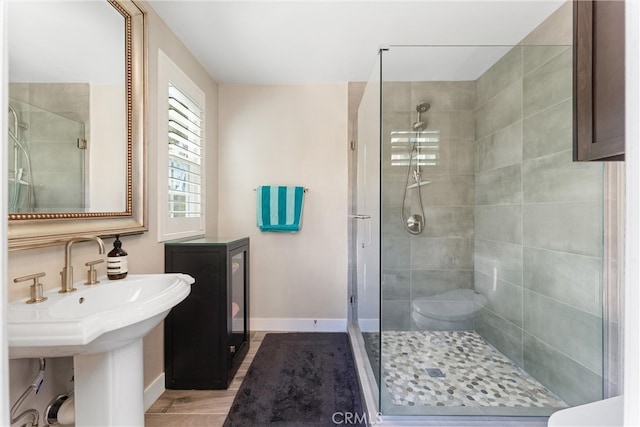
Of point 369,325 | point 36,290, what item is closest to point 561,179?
point 369,325

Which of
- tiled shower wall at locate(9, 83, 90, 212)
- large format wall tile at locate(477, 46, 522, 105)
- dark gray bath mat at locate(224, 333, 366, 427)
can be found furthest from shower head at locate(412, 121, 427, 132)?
tiled shower wall at locate(9, 83, 90, 212)

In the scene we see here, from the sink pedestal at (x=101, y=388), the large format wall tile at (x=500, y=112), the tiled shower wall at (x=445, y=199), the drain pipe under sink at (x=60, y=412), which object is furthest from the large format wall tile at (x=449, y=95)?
the drain pipe under sink at (x=60, y=412)

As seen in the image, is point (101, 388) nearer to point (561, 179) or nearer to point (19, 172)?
point (19, 172)

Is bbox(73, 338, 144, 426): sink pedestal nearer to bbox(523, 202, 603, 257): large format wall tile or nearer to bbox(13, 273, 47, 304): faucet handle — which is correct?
bbox(13, 273, 47, 304): faucet handle

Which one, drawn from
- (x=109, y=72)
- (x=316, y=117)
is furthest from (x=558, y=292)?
(x=109, y=72)

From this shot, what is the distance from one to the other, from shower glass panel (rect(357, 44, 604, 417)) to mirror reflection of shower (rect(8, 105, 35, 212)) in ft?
5.26

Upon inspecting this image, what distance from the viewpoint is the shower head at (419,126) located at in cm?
211

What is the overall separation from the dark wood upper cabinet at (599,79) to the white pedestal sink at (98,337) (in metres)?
1.35

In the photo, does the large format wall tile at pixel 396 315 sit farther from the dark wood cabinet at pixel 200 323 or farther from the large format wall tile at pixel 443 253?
the dark wood cabinet at pixel 200 323

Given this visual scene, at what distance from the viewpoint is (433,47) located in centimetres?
185

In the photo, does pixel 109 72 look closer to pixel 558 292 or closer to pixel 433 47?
pixel 433 47

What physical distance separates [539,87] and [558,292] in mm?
1258

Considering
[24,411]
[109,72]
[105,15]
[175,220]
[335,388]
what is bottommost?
[335,388]

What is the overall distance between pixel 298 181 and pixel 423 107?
1233 mm
